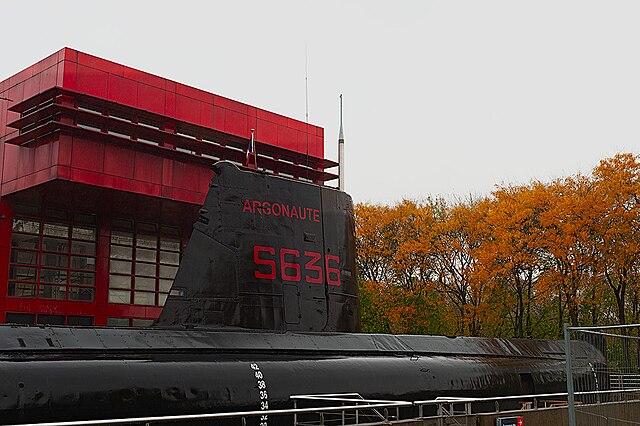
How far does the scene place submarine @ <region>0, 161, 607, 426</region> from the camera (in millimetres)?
9578

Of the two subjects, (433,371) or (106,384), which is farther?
(433,371)

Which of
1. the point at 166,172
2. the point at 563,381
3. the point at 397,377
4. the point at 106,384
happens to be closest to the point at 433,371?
the point at 397,377

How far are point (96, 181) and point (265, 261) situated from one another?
50.8 ft

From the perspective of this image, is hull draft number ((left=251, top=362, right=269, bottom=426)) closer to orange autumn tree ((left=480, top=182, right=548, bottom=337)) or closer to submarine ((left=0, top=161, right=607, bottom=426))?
submarine ((left=0, top=161, right=607, bottom=426))

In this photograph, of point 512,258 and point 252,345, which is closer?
point 252,345

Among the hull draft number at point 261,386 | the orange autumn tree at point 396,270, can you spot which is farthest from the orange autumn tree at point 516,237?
the hull draft number at point 261,386

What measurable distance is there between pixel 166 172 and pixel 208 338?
61.9ft

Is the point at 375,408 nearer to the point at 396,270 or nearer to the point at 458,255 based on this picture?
the point at 458,255

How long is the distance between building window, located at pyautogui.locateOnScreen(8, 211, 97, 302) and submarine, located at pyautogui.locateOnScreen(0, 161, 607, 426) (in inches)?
699

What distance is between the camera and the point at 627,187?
106ft

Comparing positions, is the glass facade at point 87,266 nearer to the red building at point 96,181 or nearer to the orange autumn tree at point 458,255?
the red building at point 96,181

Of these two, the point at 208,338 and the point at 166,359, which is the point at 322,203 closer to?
the point at 208,338

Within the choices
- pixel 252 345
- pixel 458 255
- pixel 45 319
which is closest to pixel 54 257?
pixel 45 319

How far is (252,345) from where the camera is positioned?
488 inches
